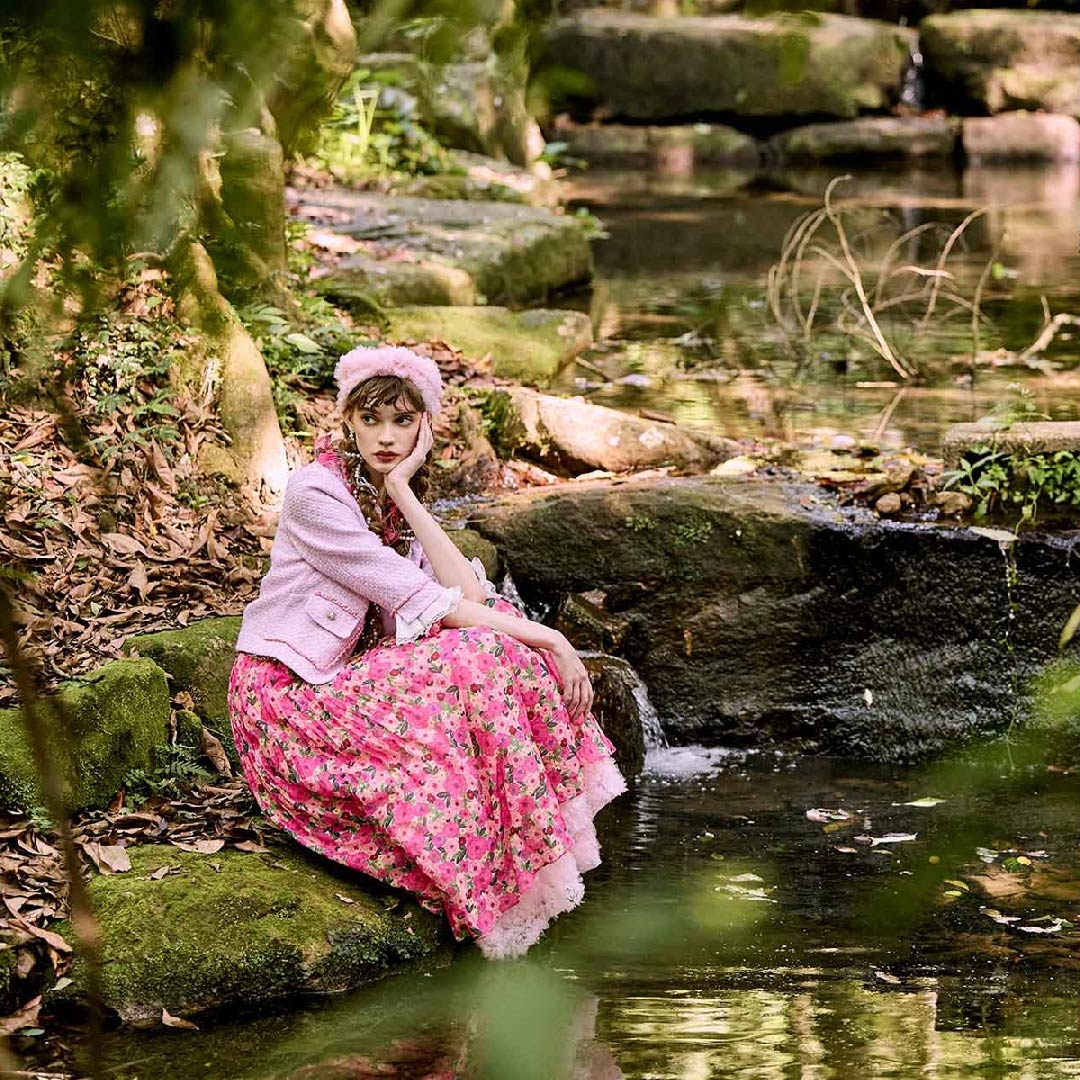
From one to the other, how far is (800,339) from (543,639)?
5852 mm

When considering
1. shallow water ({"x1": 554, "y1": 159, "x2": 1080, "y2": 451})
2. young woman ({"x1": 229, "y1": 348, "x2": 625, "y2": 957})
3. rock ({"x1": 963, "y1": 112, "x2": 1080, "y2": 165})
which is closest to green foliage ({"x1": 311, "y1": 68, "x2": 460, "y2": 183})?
shallow water ({"x1": 554, "y1": 159, "x2": 1080, "y2": 451})

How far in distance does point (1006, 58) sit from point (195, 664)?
17.9m

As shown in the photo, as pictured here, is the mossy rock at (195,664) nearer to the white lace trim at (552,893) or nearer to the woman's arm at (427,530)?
the woman's arm at (427,530)

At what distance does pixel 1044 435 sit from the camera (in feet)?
20.2

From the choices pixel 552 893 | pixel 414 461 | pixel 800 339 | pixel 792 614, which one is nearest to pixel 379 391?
pixel 414 461

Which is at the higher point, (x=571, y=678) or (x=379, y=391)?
(x=379, y=391)

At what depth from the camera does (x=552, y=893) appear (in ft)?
14.0

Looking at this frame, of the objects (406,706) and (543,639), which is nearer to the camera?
(406,706)

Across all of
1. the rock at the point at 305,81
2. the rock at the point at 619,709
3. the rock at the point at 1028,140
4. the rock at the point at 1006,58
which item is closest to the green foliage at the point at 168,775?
the rock at the point at 619,709

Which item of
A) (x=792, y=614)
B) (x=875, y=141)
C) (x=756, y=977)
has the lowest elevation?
(x=756, y=977)

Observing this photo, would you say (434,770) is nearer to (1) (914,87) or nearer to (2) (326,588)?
(2) (326,588)

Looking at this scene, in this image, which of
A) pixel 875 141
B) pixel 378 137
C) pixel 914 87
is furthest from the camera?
pixel 914 87

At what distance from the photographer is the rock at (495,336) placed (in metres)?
8.23

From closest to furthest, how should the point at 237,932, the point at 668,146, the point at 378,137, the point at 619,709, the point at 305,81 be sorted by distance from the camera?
the point at 305,81
the point at 237,932
the point at 619,709
the point at 378,137
the point at 668,146
